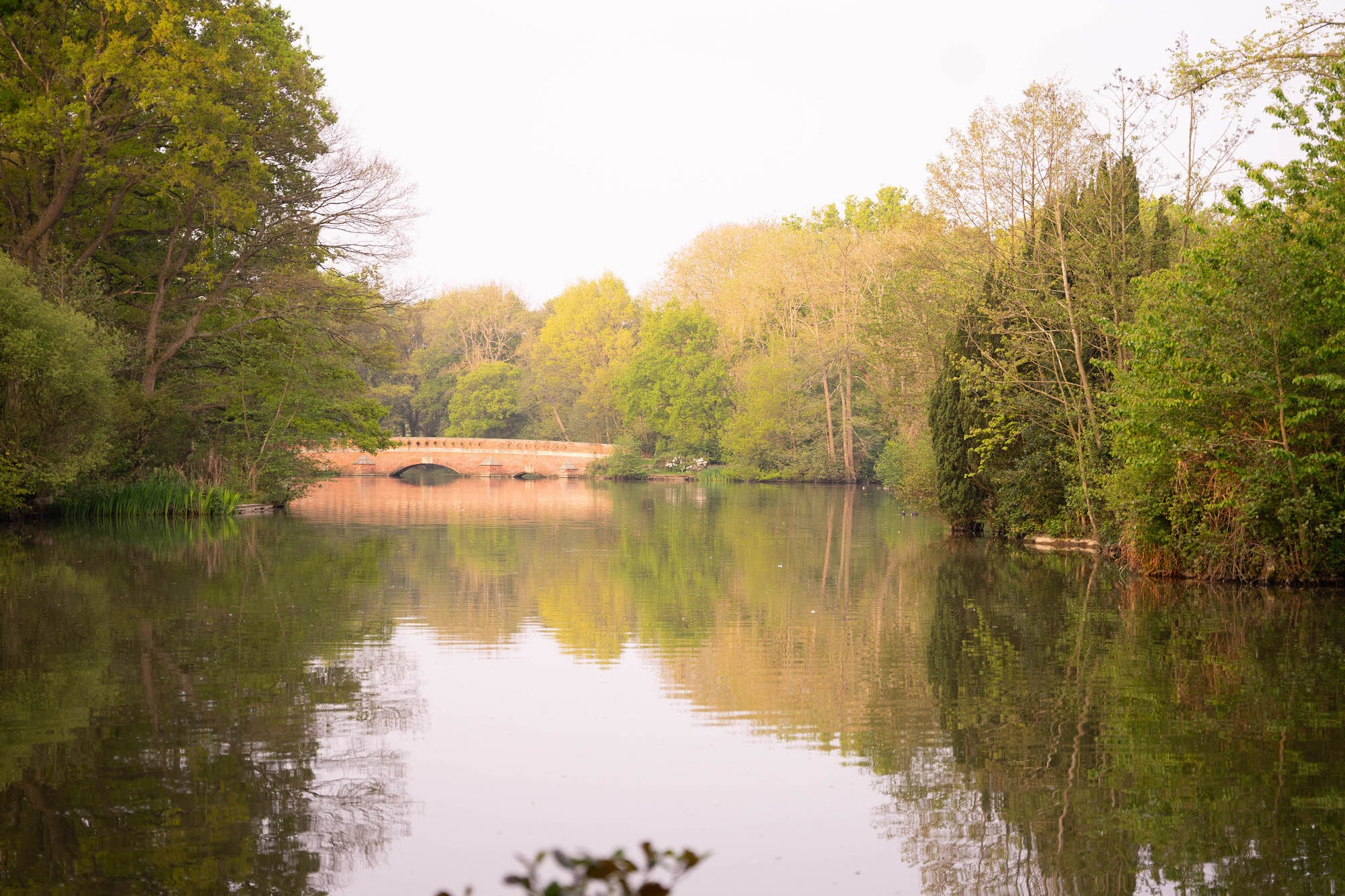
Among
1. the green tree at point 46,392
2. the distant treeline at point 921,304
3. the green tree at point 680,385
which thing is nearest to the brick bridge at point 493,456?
the green tree at point 680,385

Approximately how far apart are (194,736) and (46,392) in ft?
58.5

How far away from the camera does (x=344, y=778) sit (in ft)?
21.1

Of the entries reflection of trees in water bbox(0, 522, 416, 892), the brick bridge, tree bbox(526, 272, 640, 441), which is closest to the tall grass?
reflection of trees in water bbox(0, 522, 416, 892)

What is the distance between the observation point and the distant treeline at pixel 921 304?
47.2 ft

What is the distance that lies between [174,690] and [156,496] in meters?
20.9

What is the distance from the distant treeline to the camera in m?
14.4

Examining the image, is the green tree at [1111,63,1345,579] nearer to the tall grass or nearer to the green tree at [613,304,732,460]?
the tall grass

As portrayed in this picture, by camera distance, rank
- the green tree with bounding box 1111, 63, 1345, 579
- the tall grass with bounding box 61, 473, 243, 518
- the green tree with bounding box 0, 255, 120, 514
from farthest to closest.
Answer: the tall grass with bounding box 61, 473, 243, 518 → the green tree with bounding box 0, 255, 120, 514 → the green tree with bounding box 1111, 63, 1345, 579

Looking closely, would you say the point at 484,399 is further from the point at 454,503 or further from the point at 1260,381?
the point at 1260,381

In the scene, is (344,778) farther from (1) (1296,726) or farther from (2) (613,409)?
(2) (613,409)

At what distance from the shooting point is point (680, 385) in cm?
6372

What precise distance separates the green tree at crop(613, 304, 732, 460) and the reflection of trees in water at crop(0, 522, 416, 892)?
49.5 metres

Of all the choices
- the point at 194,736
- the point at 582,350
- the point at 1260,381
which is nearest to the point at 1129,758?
the point at 194,736

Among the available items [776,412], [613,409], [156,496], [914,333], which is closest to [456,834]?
[156,496]
